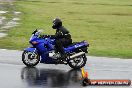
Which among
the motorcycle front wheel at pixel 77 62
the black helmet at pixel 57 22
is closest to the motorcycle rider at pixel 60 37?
the black helmet at pixel 57 22

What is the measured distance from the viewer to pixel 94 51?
70.4 ft

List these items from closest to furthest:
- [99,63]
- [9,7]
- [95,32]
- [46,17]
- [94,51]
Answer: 1. [99,63]
2. [94,51]
3. [95,32]
4. [46,17]
5. [9,7]

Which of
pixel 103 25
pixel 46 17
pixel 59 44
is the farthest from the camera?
pixel 46 17

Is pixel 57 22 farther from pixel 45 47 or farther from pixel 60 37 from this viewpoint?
pixel 45 47

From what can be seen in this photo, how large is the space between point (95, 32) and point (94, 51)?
7312 millimetres

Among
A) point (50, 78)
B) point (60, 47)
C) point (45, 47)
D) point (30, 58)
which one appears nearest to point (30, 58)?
point (30, 58)

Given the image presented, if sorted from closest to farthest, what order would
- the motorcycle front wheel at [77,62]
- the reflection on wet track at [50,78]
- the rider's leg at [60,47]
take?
1. the reflection on wet track at [50,78]
2. the rider's leg at [60,47]
3. the motorcycle front wheel at [77,62]

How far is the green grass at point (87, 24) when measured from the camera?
23062 millimetres

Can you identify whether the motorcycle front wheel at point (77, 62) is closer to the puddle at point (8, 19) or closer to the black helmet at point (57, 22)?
the black helmet at point (57, 22)

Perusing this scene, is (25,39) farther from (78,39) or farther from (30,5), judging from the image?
(30,5)

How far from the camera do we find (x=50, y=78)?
51.7 ft

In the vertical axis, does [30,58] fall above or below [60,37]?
below

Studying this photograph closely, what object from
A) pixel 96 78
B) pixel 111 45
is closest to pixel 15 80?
pixel 96 78

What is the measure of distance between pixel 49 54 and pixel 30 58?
0.74 meters
